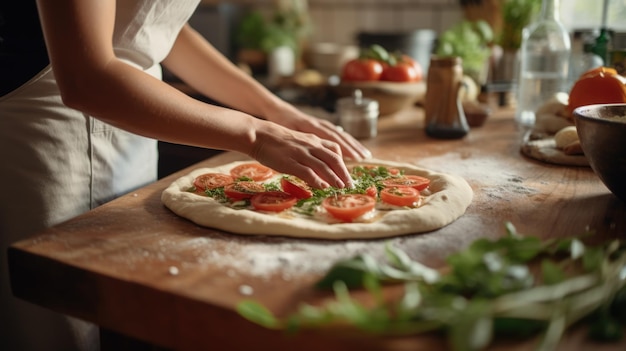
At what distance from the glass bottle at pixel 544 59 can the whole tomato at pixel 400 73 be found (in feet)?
1.29

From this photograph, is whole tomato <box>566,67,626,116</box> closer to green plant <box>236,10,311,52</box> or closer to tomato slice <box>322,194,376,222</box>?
tomato slice <box>322,194,376,222</box>

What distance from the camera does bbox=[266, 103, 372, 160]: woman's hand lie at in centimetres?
149

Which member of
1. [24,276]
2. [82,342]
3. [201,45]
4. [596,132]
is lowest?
[82,342]

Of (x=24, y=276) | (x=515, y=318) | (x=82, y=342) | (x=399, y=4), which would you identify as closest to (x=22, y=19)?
(x=24, y=276)

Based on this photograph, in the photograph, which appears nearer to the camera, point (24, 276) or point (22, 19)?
point (24, 276)

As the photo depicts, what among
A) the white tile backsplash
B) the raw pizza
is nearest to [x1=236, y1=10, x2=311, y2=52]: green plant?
the white tile backsplash

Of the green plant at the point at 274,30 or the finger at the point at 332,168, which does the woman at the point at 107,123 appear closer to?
the finger at the point at 332,168

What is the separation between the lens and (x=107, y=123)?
118cm

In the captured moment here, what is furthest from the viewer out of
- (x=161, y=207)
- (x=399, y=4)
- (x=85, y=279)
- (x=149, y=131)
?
(x=399, y=4)

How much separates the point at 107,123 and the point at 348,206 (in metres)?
0.51

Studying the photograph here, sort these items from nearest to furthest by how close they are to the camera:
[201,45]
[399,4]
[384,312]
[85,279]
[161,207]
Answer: [384,312] → [85,279] → [161,207] → [201,45] → [399,4]

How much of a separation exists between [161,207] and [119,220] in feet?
0.35

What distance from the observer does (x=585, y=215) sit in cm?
116

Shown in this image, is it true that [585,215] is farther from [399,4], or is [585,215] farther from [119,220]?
[399,4]
